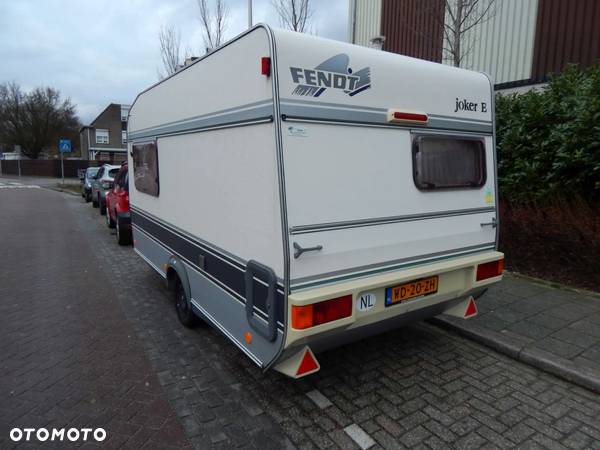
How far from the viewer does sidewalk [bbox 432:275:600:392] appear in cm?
352

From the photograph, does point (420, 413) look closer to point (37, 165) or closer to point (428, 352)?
point (428, 352)

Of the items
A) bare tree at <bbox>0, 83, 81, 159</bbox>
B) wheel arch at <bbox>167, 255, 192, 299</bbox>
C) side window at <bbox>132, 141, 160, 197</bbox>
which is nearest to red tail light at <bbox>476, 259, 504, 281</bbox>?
wheel arch at <bbox>167, 255, 192, 299</bbox>

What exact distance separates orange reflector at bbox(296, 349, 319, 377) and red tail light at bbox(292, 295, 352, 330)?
0.33m

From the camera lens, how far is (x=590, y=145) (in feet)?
16.8

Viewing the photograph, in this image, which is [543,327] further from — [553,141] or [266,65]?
[266,65]

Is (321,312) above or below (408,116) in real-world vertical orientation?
below

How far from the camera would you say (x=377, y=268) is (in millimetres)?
3021

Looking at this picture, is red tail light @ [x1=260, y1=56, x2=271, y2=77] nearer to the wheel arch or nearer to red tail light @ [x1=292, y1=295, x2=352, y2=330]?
red tail light @ [x1=292, y1=295, x2=352, y2=330]

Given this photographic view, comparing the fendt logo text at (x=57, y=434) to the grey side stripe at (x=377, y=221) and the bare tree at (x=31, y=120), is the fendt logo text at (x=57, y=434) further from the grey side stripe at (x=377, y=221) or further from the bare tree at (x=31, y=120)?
the bare tree at (x=31, y=120)

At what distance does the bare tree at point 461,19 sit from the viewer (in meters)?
7.68

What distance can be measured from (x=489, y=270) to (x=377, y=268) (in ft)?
4.24

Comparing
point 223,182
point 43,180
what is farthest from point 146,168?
Result: point 43,180

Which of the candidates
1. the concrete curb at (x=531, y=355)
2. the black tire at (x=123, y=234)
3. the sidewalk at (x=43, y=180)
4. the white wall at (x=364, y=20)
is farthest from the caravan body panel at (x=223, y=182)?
the sidewalk at (x=43, y=180)

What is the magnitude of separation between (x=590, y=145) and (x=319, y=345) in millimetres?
4535
